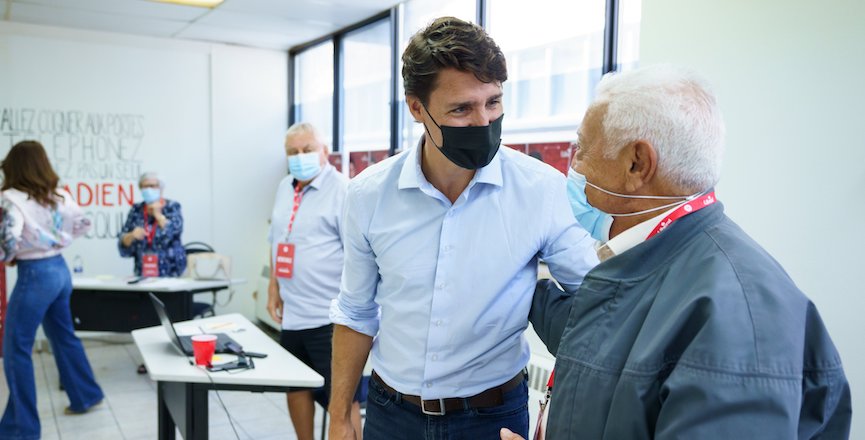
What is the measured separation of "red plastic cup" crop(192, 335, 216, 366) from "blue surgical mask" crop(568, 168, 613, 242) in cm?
164

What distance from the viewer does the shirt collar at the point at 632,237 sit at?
0.99 m

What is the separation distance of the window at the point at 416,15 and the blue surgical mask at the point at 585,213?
3.00 meters

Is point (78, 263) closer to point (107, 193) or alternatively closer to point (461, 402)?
point (107, 193)

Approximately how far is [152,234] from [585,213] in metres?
4.26

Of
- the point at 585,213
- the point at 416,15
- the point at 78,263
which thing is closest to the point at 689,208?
the point at 585,213

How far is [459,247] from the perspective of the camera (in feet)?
4.76

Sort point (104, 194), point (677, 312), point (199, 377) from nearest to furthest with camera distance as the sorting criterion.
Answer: point (677, 312) < point (199, 377) < point (104, 194)

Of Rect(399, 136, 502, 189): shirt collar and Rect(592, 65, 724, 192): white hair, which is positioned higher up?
Rect(592, 65, 724, 192): white hair

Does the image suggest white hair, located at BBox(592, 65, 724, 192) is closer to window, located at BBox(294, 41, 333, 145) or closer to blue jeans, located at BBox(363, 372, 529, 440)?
blue jeans, located at BBox(363, 372, 529, 440)

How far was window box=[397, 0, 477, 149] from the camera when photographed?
4242 mm

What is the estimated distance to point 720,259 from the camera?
0.84 m

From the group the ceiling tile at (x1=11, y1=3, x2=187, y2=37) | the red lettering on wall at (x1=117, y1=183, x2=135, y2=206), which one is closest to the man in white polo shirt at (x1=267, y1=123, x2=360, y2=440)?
the ceiling tile at (x1=11, y1=3, x2=187, y2=37)

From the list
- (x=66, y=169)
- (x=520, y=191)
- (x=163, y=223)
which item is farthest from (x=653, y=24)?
(x=66, y=169)

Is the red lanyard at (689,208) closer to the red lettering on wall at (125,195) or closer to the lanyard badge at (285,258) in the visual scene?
the lanyard badge at (285,258)
